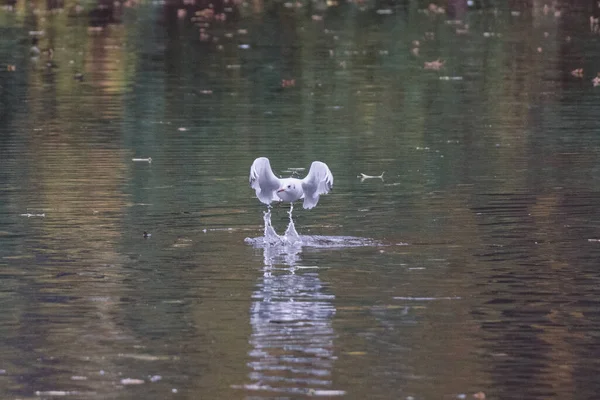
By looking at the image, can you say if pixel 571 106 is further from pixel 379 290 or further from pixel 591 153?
pixel 379 290

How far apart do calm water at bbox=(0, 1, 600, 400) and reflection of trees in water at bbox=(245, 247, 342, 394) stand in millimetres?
25

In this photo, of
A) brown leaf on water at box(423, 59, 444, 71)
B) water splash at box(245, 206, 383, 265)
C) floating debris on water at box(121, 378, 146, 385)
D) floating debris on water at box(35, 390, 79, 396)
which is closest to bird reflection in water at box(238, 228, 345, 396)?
water splash at box(245, 206, 383, 265)

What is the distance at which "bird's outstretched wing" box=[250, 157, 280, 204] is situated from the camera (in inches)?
553

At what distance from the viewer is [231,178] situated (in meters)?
18.3

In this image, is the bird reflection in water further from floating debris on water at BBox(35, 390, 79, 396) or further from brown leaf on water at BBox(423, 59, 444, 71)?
brown leaf on water at BBox(423, 59, 444, 71)

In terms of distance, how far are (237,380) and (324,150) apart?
11.4m

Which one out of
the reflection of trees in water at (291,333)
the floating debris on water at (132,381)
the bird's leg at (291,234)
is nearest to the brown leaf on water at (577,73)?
the bird's leg at (291,234)

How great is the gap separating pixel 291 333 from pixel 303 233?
163 inches

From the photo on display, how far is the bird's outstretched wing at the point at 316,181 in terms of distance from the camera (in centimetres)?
1419

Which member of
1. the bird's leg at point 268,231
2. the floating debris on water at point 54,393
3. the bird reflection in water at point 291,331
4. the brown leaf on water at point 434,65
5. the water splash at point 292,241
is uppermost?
the brown leaf on water at point 434,65

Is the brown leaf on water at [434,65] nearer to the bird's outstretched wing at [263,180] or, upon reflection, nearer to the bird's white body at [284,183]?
the bird's white body at [284,183]

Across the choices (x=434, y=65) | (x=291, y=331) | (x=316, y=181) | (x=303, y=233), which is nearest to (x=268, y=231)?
(x=303, y=233)

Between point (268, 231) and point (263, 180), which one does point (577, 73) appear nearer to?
point (268, 231)

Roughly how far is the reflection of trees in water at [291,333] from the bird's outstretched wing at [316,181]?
113 centimetres
